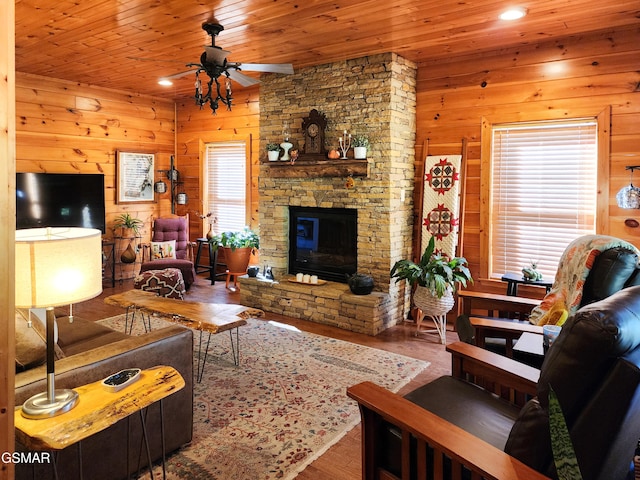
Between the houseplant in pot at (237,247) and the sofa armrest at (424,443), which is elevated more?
the houseplant in pot at (237,247)

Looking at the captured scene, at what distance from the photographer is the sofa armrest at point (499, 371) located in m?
1.97

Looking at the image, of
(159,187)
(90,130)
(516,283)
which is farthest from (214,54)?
(159,187)

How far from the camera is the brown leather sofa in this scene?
6.02ft

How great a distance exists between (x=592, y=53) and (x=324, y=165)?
2675 mm

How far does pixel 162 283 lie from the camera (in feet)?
17.4

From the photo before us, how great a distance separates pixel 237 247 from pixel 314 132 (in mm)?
2107

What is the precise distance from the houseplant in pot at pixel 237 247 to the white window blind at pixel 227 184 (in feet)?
1.59

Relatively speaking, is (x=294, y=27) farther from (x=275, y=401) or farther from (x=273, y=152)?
(x=275, y=401)

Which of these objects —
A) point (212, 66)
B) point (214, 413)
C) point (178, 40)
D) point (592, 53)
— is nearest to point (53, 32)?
point (178, 40)

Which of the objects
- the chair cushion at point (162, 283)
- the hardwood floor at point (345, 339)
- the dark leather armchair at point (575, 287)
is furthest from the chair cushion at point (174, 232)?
the dark leather armchair at point (575, 287)

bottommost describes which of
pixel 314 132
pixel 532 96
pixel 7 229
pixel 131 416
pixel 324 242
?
pixel 131 416

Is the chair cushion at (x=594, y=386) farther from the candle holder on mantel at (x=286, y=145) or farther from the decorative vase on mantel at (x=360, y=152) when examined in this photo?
the candle holder on mantel at (x=286, y=145)

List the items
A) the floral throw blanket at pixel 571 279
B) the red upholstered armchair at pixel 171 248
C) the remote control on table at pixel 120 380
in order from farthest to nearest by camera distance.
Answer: the red upholstered armchair at pixel 171 248 → the floral throw blanket at pixel 571 279 → the remote control on table at pixel 120 380

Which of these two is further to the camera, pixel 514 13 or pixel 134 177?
pixel 134 177
